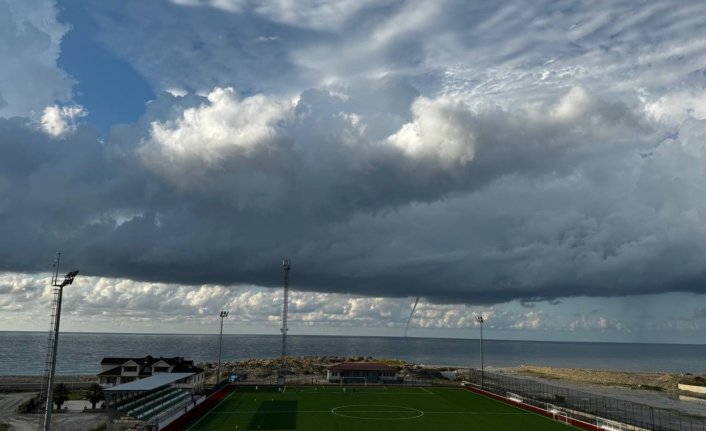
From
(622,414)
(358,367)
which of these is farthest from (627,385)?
(358,367)

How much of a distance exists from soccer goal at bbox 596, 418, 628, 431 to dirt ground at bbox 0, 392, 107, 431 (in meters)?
53.3

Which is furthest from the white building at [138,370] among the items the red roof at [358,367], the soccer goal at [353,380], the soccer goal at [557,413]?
the soccer goal at [557,413]

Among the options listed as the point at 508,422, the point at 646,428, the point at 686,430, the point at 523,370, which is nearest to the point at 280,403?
the point at 508,422

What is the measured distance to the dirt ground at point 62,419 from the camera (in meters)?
62.2

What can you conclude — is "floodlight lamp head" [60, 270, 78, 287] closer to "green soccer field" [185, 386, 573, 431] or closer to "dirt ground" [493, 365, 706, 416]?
"green soccer field" [185, 386, 573, 431]

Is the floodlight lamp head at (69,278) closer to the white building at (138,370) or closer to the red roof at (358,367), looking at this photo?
the white building at (138,370)

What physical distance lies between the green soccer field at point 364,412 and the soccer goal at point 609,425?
3.46 meters

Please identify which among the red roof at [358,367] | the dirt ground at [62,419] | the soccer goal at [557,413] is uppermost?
the red roof at [358,367]

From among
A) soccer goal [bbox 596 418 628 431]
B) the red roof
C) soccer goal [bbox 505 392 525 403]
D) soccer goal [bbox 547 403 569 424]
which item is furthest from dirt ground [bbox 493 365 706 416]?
the red roof

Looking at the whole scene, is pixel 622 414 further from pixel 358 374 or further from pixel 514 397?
pixel 358 374

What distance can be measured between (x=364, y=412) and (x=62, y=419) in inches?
1401

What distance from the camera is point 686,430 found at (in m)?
64.1

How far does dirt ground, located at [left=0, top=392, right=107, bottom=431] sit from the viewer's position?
62250 millimetres

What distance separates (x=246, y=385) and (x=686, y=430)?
212 ft
